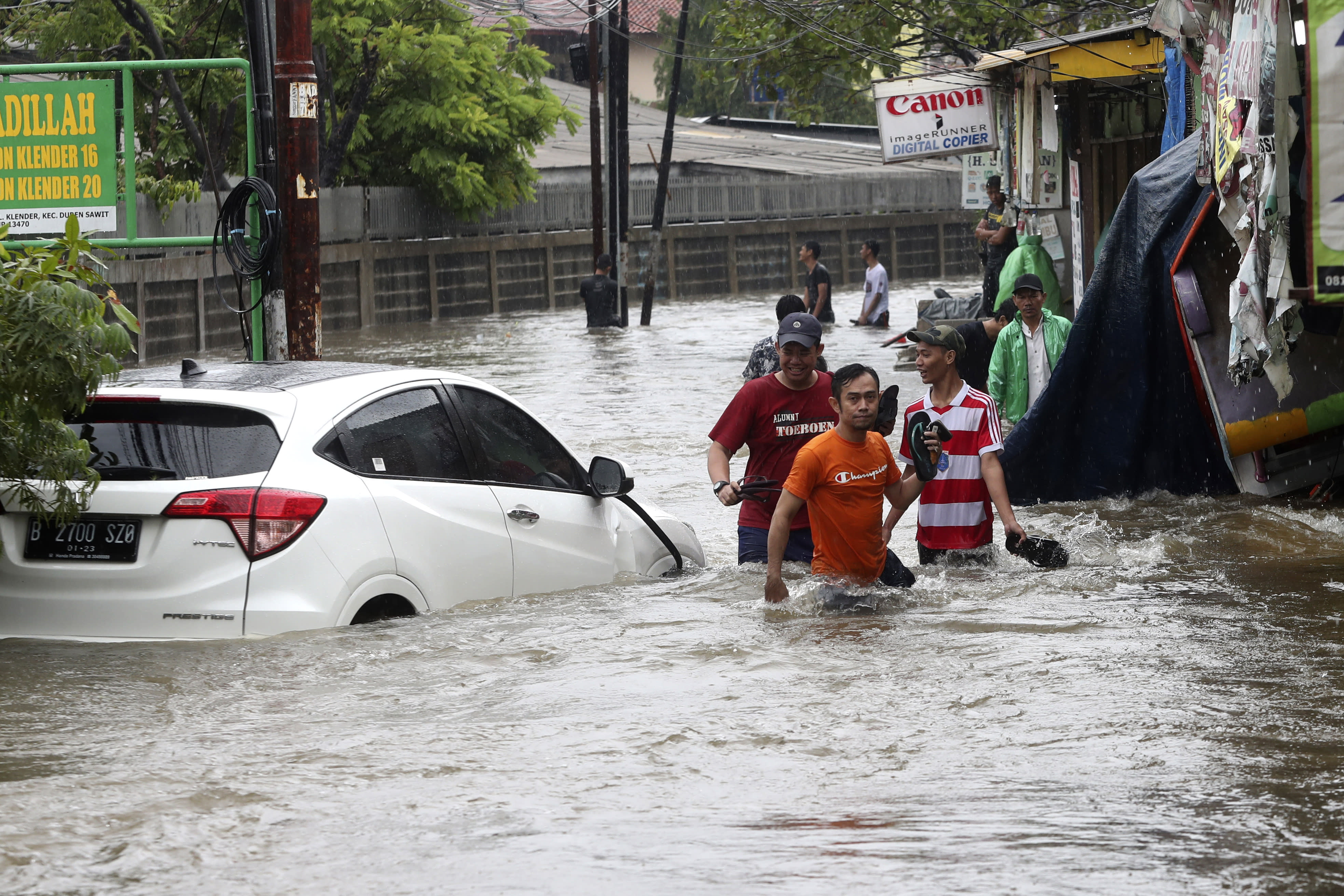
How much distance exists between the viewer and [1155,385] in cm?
1128

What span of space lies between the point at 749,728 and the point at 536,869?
1479 millimetres

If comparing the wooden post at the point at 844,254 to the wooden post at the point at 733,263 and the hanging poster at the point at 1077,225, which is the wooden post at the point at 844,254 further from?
the hanging poster at the point at 1077,225

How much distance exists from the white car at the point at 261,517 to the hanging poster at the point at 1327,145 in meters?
3.88

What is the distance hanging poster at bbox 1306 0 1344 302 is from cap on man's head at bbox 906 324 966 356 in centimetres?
163

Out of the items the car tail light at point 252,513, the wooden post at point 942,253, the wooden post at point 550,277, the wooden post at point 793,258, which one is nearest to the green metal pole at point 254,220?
the car tail light at point 252,513

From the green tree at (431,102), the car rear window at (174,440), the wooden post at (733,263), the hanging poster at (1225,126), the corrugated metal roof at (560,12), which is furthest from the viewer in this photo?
the wooden post at (733,263)

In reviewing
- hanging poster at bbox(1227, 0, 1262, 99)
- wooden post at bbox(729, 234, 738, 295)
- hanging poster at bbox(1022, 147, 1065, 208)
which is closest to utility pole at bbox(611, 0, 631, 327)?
wooden post at bbox(729, 234, 738, 295)

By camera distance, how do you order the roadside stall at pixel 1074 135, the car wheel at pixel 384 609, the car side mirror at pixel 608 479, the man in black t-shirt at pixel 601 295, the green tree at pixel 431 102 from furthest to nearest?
1. the green tree at pixel 431 102
2. the man in black t-shirt at pixel 601 295
3. the roadside stall at pixel 1074 135
4. the car side mirror at pixel 608 479
5. the car wheel at pixel 384 609

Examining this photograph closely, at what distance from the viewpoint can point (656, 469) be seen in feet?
45.3

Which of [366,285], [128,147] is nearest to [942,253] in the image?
[366,285]

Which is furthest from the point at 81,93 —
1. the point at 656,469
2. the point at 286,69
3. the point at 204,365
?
the point at 204,365

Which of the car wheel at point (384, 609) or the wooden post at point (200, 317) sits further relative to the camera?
the wooden post at point (200, 317)

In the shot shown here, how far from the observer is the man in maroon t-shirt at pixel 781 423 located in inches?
316

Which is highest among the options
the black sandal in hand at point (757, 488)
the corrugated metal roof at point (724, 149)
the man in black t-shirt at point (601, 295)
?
the corrugated metal roof at point (724, 149)
